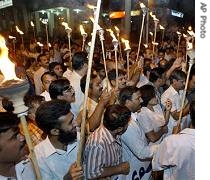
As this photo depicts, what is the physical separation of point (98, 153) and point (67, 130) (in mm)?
296

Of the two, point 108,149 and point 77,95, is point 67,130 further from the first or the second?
point 77,95

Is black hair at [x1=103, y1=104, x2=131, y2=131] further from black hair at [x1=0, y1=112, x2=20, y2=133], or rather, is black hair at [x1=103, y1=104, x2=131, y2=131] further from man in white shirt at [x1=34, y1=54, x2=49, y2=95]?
man in white shirt at [x1=34, y1=54, x2=49, y2=95]

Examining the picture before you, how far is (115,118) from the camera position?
253cm

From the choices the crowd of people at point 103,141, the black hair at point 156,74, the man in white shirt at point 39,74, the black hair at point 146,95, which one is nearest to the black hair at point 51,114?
the crowd of people at point 103,141

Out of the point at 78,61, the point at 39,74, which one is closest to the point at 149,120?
the point at 78,61

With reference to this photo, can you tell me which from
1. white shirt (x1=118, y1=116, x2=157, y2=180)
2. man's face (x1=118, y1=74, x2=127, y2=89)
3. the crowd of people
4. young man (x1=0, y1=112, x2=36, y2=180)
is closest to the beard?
the crowd of people

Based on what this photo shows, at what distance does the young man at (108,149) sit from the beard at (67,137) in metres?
0.18

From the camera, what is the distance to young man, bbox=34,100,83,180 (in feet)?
7.41

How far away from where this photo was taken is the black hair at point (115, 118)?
2.54m
